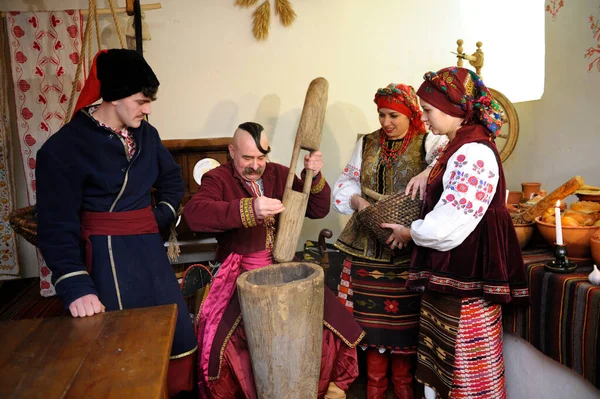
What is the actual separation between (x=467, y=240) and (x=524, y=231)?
0.49 m

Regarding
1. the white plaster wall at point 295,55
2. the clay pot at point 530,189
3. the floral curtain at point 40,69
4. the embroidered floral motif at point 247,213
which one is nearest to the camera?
the embroidered floral motif at point 247,213

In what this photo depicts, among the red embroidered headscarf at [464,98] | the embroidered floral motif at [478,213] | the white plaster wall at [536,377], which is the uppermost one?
the red embroidered headscarf at [464,98]

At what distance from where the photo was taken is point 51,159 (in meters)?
1.72

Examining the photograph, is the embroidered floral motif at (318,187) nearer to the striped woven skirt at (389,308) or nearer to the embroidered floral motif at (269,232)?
the embroidered floral motif at (269,232)

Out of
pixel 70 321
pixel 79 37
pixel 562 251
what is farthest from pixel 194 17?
pixel 562 251

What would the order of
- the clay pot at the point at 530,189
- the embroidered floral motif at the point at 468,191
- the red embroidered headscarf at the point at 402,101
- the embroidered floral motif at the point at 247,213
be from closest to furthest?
1. the embroidered floral motif at the point at 468,191
2. the embroidered floral motif at the point at 247,213
3. the red embroidered headscarf at the point at 402,101
4. the clay pot at the point at 530,189

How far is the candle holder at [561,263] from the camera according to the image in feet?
6.28

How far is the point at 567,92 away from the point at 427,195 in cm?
142

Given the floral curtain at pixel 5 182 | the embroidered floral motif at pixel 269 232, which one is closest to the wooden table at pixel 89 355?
the embroidered floral motif at pixel 269 232

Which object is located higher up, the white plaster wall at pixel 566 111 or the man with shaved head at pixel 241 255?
the white plaster wall at pixel 566 111

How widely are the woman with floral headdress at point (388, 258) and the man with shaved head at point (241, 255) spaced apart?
0.28 meters

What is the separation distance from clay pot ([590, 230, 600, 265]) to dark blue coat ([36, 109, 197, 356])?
1.67 meters

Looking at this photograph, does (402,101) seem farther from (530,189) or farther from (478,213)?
(530,189)

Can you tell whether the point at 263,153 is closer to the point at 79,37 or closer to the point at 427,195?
the point at 427,195
